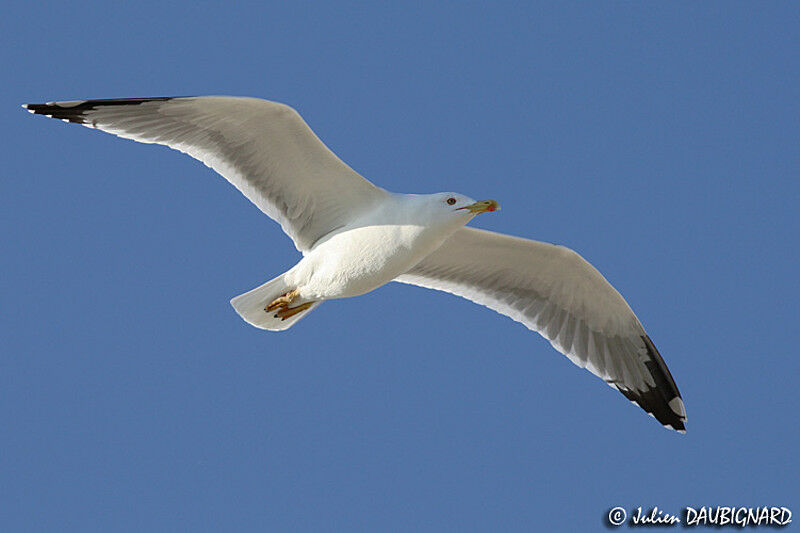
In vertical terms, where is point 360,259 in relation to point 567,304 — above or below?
below

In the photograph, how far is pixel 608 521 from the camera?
25.7 feet

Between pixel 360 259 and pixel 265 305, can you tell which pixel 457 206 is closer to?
pixel 360 259

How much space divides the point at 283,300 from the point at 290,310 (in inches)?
4.7

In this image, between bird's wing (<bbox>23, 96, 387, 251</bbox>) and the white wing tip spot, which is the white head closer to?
bird's wing (<bbox>23, 96, 387, 251</bbox>)

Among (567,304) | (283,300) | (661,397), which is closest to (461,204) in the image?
(283,300)

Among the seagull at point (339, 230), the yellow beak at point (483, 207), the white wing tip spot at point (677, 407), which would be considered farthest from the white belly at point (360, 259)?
the white wing tip spot at point (677, 407)

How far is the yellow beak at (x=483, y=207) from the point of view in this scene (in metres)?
7.40

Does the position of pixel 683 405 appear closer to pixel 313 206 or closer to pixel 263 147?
pixel 313 206

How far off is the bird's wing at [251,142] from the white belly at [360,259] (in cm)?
33

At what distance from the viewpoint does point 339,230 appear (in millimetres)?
8125

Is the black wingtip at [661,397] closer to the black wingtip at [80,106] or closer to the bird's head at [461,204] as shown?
the bird's head at [461,204]

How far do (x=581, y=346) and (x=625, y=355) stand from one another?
43 cm

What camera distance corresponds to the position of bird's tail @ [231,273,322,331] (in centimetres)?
826

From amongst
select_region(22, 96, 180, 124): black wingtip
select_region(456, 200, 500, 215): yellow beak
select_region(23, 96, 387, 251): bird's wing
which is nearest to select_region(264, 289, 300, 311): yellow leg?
select_region(23, 96, 387, 251): bird's wing
